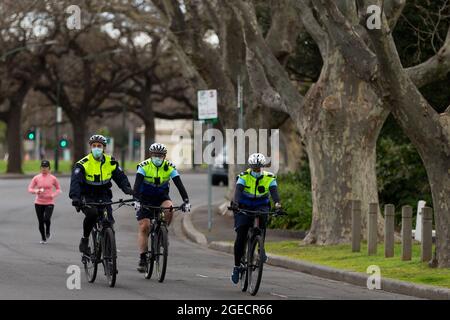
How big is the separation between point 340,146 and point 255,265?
7904 millimetres

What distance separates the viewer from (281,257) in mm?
19844

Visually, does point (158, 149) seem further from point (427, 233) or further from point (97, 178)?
point (427, 233)

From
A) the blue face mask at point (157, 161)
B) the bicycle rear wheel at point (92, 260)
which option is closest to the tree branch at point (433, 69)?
the blue face mask at point (157, 161)

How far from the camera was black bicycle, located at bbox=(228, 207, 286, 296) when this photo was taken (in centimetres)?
1439

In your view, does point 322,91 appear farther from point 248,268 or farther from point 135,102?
point 135,102

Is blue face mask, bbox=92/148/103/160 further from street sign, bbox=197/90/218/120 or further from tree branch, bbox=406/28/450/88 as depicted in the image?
street sign, bbox=197/90/218/120

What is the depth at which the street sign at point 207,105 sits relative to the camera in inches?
1015

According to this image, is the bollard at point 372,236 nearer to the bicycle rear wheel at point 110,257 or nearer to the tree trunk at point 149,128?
the bicycle rear wheel at point 110,257

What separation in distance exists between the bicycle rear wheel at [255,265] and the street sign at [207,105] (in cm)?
1111

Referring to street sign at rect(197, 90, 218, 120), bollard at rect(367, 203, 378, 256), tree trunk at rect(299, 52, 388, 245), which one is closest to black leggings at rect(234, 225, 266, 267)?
bollard at rect(367, 203, 378, 256)
